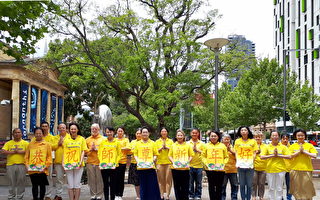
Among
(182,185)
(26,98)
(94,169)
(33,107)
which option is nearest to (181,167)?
(182,185)

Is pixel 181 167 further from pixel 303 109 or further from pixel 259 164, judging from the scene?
pixel 303 109

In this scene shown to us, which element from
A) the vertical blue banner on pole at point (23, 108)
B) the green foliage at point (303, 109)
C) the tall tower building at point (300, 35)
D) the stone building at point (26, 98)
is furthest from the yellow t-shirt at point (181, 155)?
the tall tower building at point (300, 35)

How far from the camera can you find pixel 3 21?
29.5 feet

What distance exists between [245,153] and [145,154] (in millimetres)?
2393

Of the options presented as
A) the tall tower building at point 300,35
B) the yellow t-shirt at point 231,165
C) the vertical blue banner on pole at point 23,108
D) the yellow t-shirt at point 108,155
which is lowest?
the yellow t-shirt at point 231,165

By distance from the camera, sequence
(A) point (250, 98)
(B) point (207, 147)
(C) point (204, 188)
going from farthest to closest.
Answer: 1. (A) point (250, 98)
2. (C) point (204, 188)
3. (B) point (207, 147)

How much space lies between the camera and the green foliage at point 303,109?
34.3 metres

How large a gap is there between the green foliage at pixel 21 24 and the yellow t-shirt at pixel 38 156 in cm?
252

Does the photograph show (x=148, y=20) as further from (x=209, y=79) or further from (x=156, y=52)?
(x=209, y=79)

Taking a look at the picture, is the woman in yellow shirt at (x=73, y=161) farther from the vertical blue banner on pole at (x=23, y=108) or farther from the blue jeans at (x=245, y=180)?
the vertical blue banner on pole at (x=23, y=108)

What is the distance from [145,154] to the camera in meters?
8.49

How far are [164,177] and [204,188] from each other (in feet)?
11.6

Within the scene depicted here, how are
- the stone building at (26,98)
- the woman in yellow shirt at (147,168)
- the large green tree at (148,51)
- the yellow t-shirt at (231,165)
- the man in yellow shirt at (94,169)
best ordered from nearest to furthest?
the woman in yellow shirt at (147,168) → the man in yellow shirt at (94,169) → the yellow t-shirt at (231,165) → the large green tree at (148,51) → the stone building at (26,98)

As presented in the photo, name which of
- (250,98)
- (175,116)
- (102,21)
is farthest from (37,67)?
(250,98)
